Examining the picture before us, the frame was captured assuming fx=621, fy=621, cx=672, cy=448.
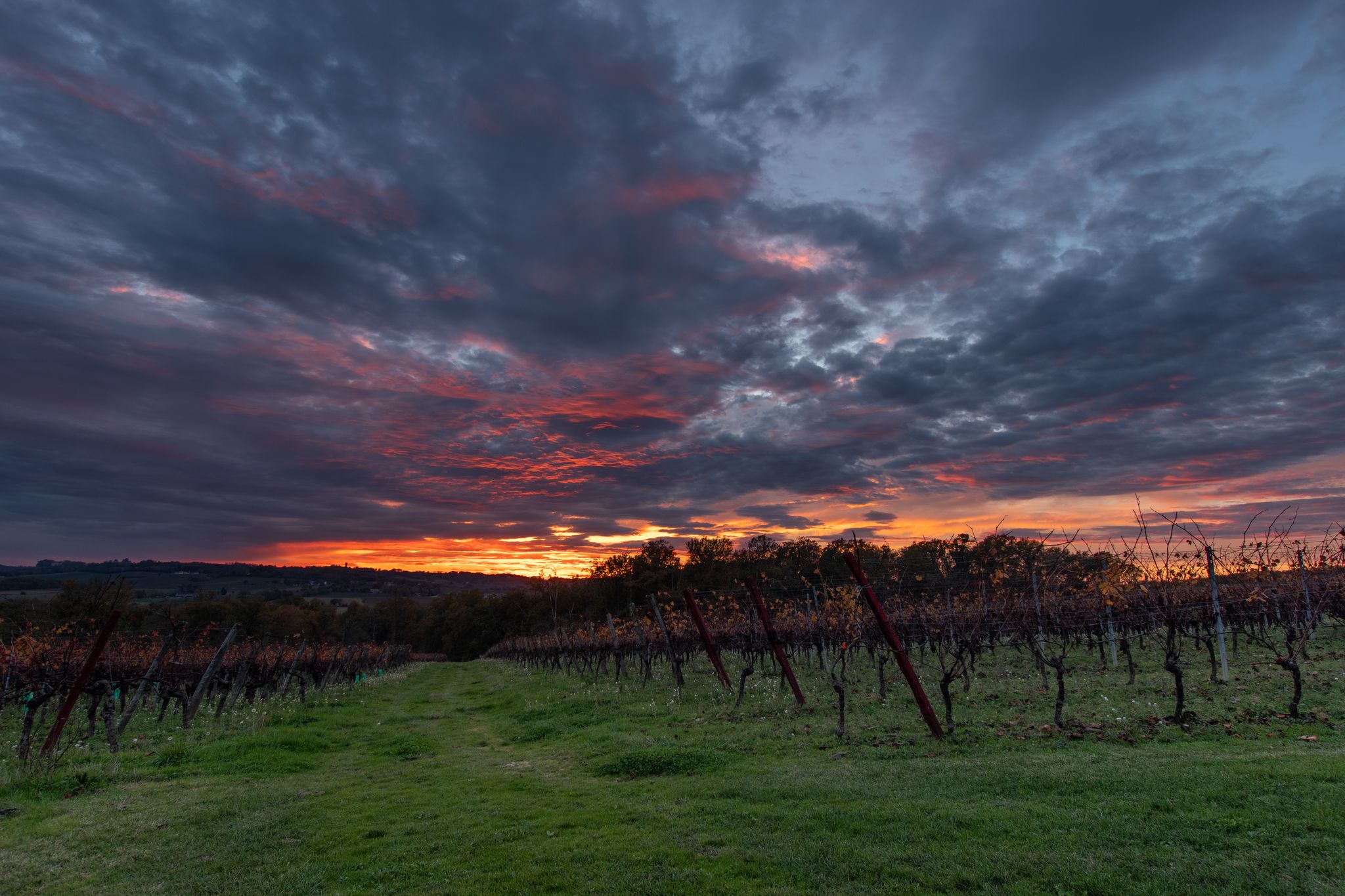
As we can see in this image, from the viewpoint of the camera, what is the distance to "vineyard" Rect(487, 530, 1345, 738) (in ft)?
46.5

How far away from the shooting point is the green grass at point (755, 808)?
6098 millimetres

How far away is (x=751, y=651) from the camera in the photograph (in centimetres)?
2919

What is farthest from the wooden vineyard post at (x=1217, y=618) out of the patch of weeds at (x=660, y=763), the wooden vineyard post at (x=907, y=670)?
the patch of weeds at (x=660, y=763)

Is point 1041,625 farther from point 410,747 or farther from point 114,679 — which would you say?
point 114,679

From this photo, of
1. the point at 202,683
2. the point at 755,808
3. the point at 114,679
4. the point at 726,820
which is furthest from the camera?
the point at 114,679

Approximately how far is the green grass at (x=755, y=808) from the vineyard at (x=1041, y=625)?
101 cm

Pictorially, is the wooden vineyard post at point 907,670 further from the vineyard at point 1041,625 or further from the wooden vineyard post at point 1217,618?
the wooden vineyard post at point 1217,618

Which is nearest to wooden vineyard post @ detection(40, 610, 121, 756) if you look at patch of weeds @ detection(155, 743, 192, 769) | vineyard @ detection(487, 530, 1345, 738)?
patch of weeds @ detection(155, 743, 192, 769)

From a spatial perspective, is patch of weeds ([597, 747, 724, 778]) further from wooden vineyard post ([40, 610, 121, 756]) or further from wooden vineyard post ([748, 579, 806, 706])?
wooden vineyard post ([40, 610, 121, 756])

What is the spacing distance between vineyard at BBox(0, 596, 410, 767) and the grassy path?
2.12m

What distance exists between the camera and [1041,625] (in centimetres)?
2384

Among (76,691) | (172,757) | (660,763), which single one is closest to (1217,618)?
(660,763)

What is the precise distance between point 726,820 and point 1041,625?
20705mm

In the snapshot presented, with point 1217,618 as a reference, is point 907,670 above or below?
below
